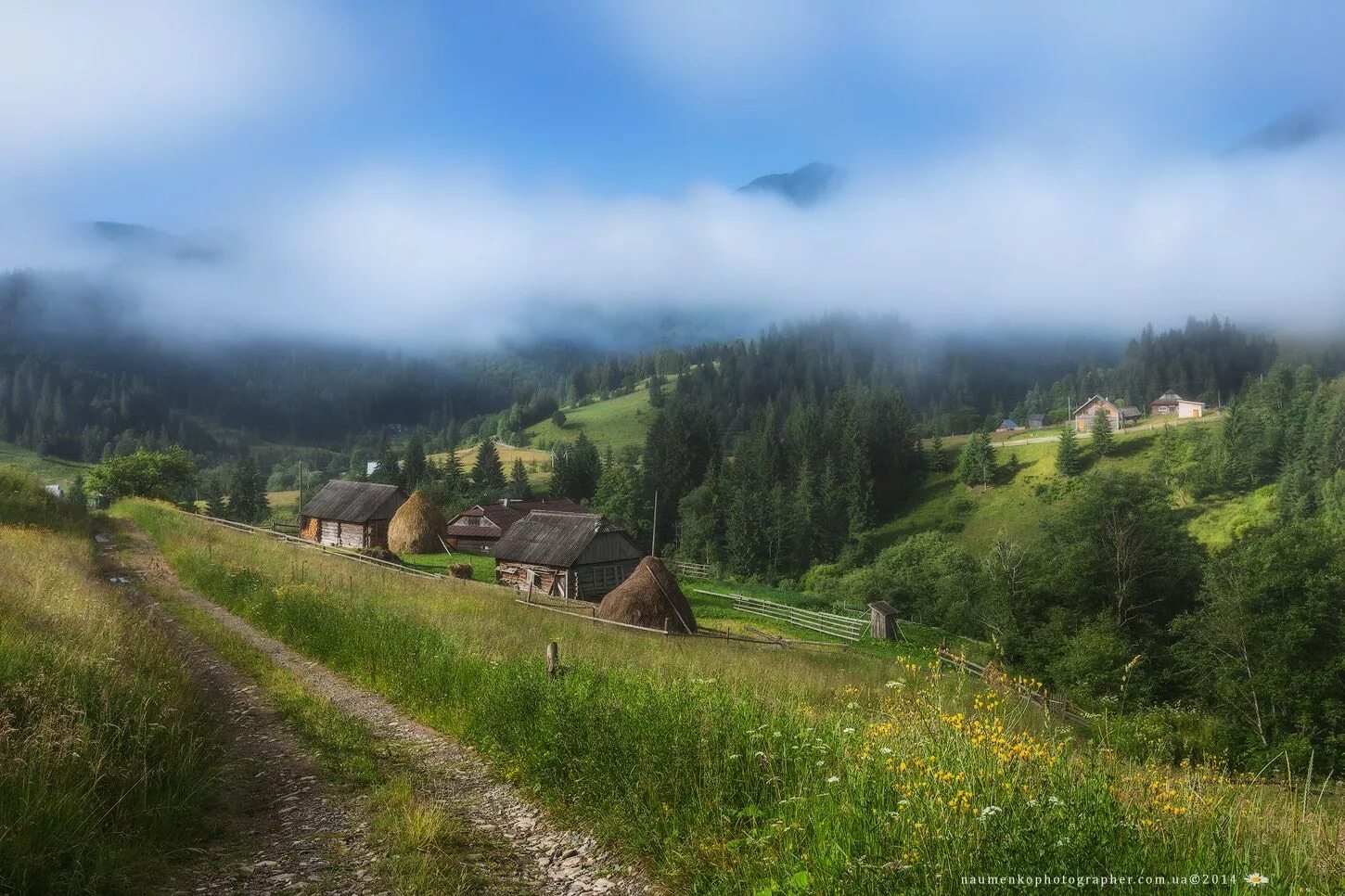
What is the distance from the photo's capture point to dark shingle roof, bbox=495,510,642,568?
143 ft

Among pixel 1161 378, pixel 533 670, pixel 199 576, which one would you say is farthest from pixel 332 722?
pixel 1161 378

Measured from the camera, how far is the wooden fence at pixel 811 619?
42219 millimetres

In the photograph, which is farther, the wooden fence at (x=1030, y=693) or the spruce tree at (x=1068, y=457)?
the spruce tree at (x=1068, y=457)

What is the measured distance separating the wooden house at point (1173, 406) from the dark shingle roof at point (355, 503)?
125 m

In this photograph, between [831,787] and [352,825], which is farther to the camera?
[352,825]

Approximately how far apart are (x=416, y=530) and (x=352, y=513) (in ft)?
20.0

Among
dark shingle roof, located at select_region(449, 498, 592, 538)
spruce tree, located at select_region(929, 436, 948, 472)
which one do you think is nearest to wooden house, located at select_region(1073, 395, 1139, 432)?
spruce tree, located at select_region(929, 436, 948, 472)

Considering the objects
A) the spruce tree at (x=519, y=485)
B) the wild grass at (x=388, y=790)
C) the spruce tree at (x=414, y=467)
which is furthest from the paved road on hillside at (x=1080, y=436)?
the wild grass at (x=388, y=790)

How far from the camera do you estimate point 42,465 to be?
154125 millimetres

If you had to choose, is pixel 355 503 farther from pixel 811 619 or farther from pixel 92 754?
pixel 92 754

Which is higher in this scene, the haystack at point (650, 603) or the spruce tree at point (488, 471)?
the spruce tree at point (488, 471)

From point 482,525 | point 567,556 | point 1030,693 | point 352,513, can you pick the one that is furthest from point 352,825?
point 482,525

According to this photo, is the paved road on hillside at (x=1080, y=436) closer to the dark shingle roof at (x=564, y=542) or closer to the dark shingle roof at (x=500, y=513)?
the dark shingle roof at (x=500, y=513)

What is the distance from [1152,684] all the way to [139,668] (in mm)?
37720
